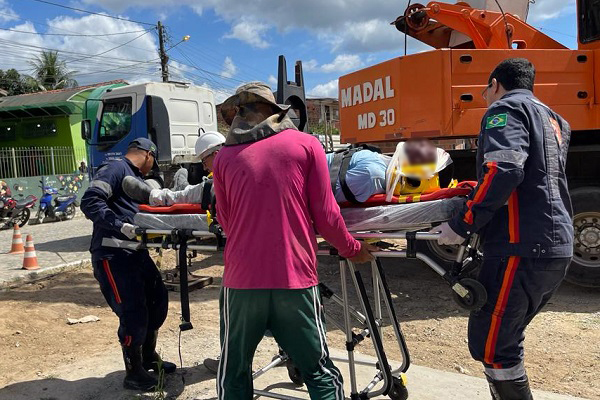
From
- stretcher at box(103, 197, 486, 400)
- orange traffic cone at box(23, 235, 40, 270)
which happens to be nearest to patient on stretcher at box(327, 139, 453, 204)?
stretcher at box(103, 197, 486, 400)

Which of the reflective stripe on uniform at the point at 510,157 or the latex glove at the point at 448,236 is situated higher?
the reflective stripe on uniform at the point at 510,157

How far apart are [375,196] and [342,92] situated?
12.5ft

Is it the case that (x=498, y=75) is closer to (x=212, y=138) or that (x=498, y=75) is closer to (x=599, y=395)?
(x=212, y=138)

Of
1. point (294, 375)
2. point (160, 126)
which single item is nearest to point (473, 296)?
point (294, 375)

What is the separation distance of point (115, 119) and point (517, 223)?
29.6 ft

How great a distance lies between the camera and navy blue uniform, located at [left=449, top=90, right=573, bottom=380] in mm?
2420

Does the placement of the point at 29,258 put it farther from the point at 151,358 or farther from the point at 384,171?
the point at 384,171

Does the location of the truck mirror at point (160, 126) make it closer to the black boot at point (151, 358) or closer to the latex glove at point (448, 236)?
the black boot at point (151, 358)

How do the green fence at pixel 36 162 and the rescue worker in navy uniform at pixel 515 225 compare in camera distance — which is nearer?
the rescue worker in navy uniform at pixel 515 225

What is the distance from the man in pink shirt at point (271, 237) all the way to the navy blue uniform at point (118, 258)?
4.42 feet

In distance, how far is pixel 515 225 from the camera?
2.48 m

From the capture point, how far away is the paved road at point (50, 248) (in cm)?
755

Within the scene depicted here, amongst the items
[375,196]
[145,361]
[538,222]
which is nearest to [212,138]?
[375,196]

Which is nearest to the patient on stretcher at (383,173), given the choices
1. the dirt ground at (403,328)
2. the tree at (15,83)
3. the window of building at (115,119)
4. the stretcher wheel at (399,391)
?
the stretcher wheel at (399,391)
